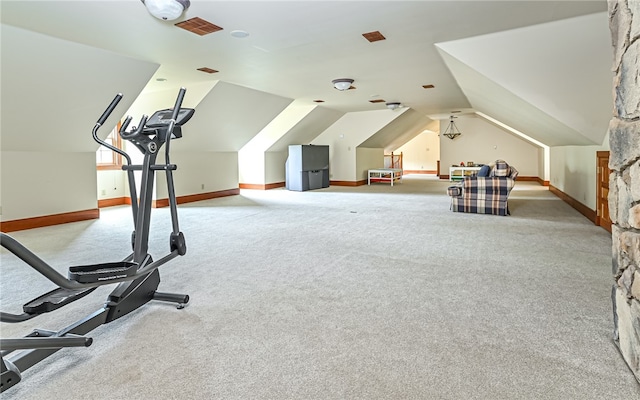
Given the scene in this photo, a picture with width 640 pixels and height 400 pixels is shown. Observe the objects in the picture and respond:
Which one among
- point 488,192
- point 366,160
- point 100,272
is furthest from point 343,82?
point 366,160

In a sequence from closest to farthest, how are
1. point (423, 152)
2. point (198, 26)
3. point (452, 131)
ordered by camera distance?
point (198, 26) → point (452, 131) → point (423, 152)

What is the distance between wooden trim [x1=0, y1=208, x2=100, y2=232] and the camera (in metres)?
5.34

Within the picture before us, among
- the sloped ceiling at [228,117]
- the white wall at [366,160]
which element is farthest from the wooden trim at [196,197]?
the white wall at [366,160]

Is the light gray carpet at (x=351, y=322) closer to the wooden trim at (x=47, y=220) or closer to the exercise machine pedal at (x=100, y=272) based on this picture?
the exercise machine pedal at (x=100, y=272)

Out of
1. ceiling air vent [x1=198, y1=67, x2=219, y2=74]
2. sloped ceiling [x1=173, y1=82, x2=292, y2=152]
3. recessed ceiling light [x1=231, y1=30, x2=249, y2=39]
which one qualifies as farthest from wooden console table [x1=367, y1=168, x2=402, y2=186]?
recessed ceiling light [x1=231, y1=30, x2=249, y2=39]

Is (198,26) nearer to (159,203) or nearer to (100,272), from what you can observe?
(100,272)

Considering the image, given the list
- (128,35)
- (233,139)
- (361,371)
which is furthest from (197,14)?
(233,139)

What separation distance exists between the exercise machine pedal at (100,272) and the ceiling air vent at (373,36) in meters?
3.48

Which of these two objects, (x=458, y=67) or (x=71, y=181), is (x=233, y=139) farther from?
(x=458, y=67)

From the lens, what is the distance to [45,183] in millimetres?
5797

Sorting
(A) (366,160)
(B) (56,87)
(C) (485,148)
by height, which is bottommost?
(A) (366,160)

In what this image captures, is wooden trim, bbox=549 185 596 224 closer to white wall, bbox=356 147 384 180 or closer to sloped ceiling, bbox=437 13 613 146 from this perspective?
sloped ceiling, bbox=437 13 613 146

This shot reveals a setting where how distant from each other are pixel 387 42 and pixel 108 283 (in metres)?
4.03

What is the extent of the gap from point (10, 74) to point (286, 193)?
6387mm
